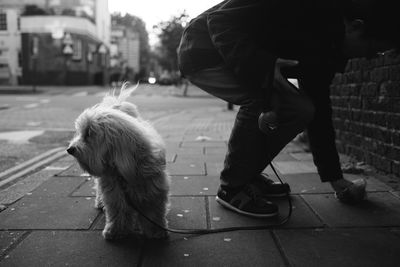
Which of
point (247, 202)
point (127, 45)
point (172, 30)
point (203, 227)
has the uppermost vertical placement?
point (127, 45)

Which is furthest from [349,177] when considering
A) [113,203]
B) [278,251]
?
[113,203]

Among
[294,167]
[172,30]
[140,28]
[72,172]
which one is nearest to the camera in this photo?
[72,172]

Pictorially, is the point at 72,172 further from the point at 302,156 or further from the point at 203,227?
the point at 302,156

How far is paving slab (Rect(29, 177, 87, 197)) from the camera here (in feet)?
11.6

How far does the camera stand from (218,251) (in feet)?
7.65

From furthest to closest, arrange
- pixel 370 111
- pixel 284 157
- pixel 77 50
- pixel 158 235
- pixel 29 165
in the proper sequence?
pixel 77 50, pixel 284 157, pixel 29 165, pixel 370 111, pixel 158 235

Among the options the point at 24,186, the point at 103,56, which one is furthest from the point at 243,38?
the point at 103,56

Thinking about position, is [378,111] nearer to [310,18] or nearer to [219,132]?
[310,18]

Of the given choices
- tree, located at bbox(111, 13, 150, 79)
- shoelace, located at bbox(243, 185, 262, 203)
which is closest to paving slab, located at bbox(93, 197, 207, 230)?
shoelace, located at bbox(243, 185, 262, 203)

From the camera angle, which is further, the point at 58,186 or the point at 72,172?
the point at 72,172

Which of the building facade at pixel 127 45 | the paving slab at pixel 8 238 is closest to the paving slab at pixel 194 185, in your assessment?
the paving slab at pixel 8 238

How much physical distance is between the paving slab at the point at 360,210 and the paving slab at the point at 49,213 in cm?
167

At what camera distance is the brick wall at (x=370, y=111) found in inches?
145

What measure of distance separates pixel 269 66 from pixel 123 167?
1.04 meters
